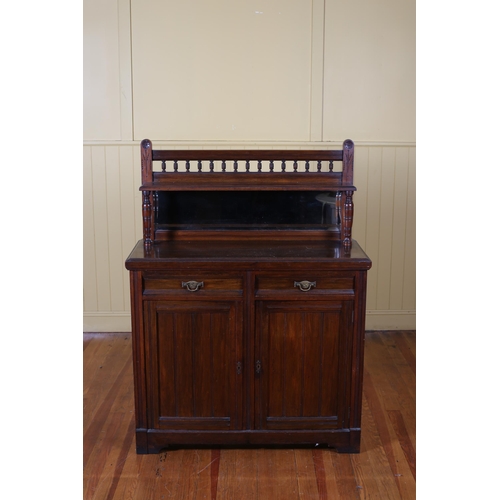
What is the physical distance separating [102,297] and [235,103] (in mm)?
1822

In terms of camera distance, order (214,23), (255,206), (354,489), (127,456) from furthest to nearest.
Result: (214,23) < (255,206) < (127,456) < (354,489)

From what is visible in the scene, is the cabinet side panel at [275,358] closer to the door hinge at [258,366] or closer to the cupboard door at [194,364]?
the door hinge at [258,366]

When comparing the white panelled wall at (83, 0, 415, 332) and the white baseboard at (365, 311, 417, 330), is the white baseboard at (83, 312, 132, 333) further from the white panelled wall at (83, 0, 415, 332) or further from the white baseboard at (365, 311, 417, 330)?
the white baseboard at (365, 311, 417, 330)

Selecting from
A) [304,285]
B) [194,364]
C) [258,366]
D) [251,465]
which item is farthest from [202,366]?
[304,285]

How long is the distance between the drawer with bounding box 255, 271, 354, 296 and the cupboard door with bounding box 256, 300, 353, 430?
6 centimetres

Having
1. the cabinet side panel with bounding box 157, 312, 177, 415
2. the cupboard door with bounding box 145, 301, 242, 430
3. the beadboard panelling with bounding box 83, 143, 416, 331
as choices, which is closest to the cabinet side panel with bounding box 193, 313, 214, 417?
the cupboard door with bounding box 145, 301, 242, 430

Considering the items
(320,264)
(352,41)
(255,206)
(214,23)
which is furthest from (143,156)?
(352,41)

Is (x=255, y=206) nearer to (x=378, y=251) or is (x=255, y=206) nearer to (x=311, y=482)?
(x=311, y=482)

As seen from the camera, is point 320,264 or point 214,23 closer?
point 320,264

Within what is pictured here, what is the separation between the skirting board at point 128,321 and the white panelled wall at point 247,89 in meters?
0.54

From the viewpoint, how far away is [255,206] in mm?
3359

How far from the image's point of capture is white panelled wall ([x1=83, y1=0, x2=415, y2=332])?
447cm

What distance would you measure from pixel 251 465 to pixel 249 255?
102cm

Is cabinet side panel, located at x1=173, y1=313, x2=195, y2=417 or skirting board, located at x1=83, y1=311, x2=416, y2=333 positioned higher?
cabinet side panel, located at x1=173, y1=313, x2=195, y2=417
